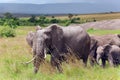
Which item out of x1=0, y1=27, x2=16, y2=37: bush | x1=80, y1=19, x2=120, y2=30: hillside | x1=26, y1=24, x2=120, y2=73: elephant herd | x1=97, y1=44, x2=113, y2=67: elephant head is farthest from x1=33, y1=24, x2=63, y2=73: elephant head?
x1=80, y1=19, x2=120, y2=30: hillside

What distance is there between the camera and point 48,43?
13445 millimetres

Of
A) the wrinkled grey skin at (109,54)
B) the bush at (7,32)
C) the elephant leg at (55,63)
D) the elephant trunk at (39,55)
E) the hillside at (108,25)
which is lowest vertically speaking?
the hillside at (108,25)

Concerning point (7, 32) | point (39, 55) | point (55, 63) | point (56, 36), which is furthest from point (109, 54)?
point (7, 32)

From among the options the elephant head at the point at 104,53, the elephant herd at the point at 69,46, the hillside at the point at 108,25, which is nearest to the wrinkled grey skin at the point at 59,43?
the elephant herd at the point at 69,46

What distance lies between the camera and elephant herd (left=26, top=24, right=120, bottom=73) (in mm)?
12824

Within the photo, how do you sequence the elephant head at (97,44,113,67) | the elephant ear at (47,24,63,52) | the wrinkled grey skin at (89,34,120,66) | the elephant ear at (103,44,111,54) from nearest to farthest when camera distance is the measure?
the elephant ear at (47,24,63,52) → the elephant head at (97,44,113,67) → the elephant ear at (103,44,111,54) → the wrinkled grey skin at (89,34,120,66)

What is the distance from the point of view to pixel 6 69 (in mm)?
13398

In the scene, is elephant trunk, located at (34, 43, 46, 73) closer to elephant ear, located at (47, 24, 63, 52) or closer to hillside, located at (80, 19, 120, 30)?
elephant ear, located at (47, 24, 63, 52)

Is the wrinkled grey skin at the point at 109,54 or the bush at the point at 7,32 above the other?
the wrinkled grey skin at the point at 109,54

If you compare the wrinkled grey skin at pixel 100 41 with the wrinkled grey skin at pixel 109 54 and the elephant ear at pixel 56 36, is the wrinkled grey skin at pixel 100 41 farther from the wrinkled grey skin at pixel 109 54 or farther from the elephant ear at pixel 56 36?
the elephant ear at pixel 56 36

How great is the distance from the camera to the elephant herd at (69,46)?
42.1ft

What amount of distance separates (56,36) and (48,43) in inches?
23.4

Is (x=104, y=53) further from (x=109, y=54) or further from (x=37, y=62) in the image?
(x=37, y=62)

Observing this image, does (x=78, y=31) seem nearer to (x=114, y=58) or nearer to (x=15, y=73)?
(x=114, y=58)
